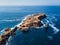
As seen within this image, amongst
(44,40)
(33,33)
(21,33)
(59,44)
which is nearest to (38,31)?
(33,33)

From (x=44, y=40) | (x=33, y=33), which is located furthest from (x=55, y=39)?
(x=33, y=33)

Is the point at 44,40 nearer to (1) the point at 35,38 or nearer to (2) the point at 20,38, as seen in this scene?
(1) the point at 35,38

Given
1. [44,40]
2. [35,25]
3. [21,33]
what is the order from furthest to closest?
[35,25]
[21,33]
[44,40]

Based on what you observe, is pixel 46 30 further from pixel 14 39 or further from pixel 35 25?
pixel 14 39

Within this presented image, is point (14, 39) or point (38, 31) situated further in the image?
point (38, 31)

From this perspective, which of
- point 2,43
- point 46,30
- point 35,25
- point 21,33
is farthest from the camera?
point 35,25

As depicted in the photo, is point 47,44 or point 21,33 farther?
point 21,33

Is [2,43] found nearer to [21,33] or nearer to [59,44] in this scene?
[21,33]

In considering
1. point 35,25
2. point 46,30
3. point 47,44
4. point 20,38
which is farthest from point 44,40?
point 35,25

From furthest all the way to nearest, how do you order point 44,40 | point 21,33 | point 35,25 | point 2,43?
point 35,25 < point 21,33 < point 44,40 < point 2,43
